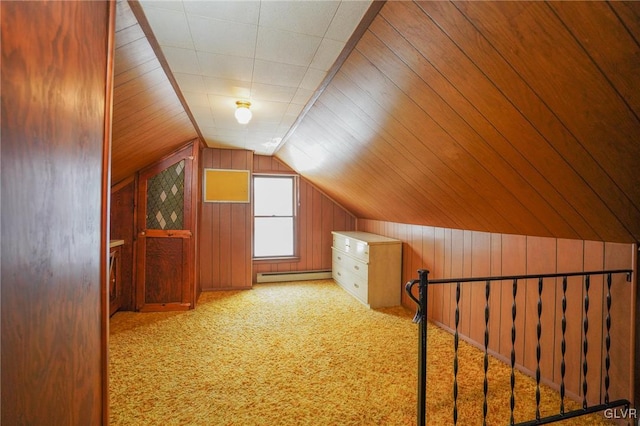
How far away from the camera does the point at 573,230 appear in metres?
1.88

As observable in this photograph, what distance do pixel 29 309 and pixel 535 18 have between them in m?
1.86

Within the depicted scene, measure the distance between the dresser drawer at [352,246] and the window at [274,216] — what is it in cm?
82

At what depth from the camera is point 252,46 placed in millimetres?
1700

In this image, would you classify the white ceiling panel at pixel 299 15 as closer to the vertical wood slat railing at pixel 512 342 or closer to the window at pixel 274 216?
the vertical wood slat railing at pixel 512 342

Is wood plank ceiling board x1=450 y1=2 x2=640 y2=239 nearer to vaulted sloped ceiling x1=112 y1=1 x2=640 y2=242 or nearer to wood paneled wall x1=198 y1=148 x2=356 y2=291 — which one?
vaulted sloped ceiling x1=112 y1=1 x2=640 y2=242

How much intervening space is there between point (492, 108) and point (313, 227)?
394 centimetres

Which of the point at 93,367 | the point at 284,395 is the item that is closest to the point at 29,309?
the point at 93,367

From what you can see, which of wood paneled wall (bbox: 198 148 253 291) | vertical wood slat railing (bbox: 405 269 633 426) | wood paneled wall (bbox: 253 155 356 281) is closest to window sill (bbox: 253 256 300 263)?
wood paneled wall (bbox: 253 155 356 281)

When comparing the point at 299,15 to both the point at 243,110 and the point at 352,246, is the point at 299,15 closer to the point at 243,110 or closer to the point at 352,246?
the point at 243,110

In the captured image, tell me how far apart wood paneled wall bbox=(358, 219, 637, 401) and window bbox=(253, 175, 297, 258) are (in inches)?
101

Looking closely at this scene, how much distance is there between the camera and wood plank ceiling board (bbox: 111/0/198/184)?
1.58 metres

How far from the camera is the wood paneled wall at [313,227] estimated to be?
5051 millimetres

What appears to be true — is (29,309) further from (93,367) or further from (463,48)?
(463,48)

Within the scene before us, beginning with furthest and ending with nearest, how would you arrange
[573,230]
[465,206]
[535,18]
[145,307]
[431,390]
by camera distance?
1. [145,307]
2. [465,206]
3. [431,390]
4. [573,230]
5. [535,18]
